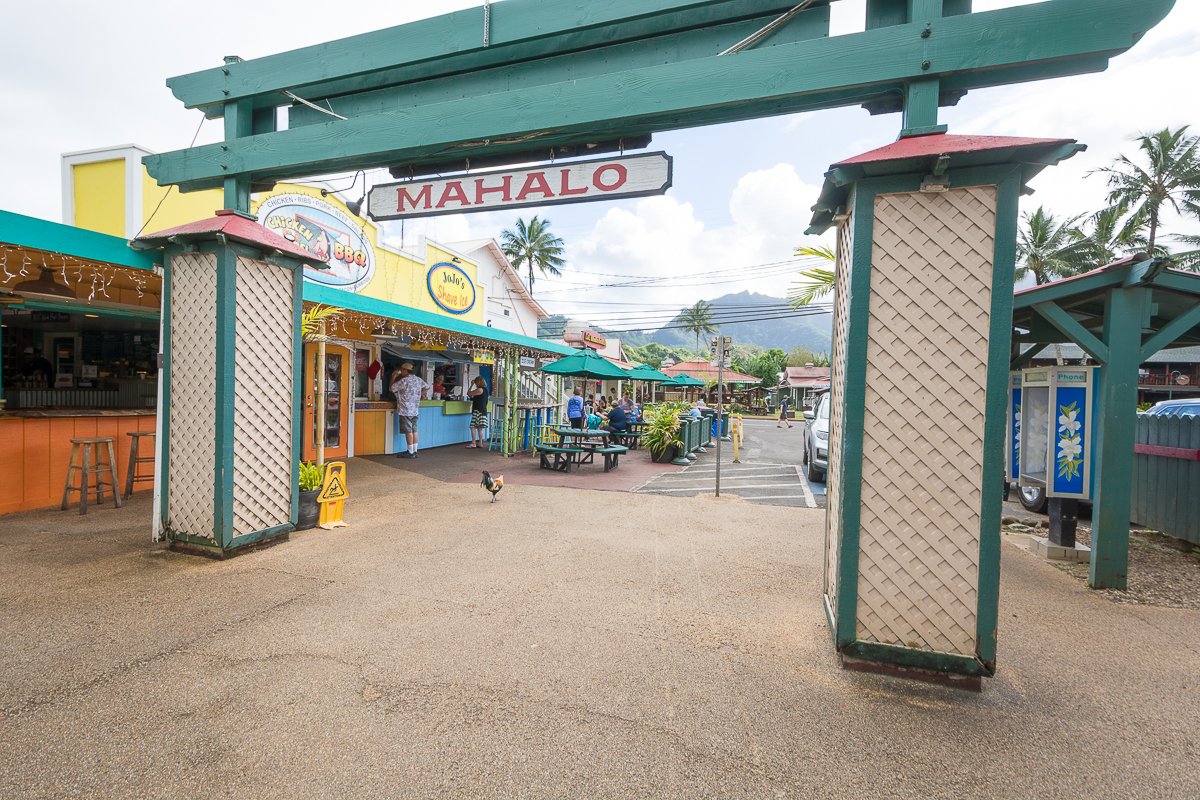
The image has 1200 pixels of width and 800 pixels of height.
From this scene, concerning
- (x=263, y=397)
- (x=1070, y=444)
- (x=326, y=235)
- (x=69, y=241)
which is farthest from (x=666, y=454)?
(x=69, y=241)

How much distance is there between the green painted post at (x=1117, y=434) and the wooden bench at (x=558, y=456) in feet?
23.7

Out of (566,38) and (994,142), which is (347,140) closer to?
(566,38)

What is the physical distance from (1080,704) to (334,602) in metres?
4.58

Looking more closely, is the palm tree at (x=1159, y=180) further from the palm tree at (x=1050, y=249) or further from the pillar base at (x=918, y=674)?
the pillar base at (x=918, y=674)

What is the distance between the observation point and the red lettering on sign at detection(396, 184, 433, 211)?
4.52 meters

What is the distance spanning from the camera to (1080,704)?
281 cm

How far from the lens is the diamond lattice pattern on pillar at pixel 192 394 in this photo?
4645 mm

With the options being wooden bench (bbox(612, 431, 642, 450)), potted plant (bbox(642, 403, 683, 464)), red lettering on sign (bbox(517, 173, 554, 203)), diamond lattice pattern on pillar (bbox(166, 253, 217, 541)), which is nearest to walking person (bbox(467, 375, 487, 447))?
wooden bench (bbox(612, 431, 642, 450))

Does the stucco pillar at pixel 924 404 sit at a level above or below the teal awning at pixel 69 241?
below

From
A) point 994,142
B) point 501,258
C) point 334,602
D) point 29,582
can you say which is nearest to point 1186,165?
point 501,258

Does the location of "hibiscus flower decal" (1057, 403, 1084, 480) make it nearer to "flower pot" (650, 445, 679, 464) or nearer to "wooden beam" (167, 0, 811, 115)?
"wooden beam" (167, 0, 811, 115)

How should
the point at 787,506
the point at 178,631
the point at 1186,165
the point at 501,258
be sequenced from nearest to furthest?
the point at 178,631, the point at 787,506, the point at 501,258, the point at 1186,165

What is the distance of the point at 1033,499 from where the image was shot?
25.1ft

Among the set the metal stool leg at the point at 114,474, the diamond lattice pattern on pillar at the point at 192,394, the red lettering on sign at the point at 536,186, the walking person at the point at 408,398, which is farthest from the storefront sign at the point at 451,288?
the red lettering on sign at the point at 536,186
